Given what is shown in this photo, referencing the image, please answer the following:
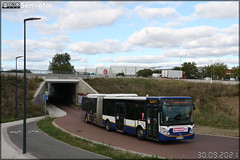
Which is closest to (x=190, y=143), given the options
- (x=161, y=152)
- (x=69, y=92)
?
(x=161, y=152)

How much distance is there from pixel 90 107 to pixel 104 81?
2645cm

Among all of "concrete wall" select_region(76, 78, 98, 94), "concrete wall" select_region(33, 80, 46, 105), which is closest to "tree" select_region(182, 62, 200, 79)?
"concrete wall" select_region(76, 78, 98, 94)

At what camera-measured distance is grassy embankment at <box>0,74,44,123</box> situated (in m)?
32.7

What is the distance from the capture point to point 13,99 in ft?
116

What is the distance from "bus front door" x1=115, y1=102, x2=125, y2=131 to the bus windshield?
496 cm

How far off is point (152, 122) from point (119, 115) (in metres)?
4.81

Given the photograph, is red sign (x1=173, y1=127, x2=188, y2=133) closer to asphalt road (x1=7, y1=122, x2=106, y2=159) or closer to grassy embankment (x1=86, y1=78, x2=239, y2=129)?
asphalt road (x1=7, y1=122, x2=106, y2=159)

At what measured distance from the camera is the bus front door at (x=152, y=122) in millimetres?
15462

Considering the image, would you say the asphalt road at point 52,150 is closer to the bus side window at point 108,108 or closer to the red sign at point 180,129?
the red sign at point 180,129

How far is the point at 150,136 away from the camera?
52.3 ft

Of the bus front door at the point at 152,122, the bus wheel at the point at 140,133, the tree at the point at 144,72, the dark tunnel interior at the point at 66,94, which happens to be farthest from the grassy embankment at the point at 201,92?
the tree at the point at 144,72

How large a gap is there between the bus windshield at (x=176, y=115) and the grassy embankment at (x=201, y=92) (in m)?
9.61

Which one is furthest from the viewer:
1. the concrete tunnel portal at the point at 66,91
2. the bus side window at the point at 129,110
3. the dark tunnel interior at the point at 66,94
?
the dark tunnel interior at the point at 66,94

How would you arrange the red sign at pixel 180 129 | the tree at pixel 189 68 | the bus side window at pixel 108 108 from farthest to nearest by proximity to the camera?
the tree at pixel 189 68 < the bus side window at pixel 108 108 < the red sign at pixel 180 129
